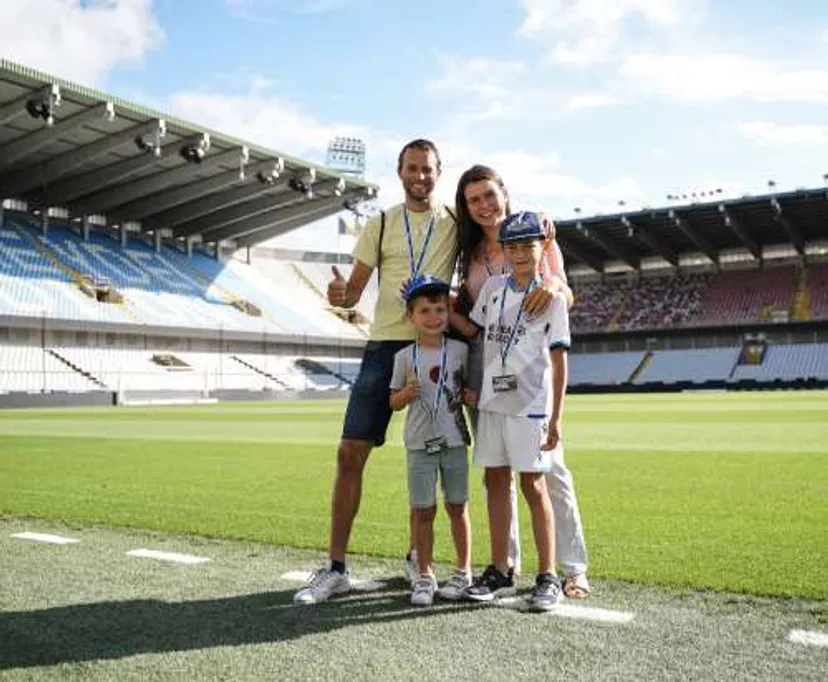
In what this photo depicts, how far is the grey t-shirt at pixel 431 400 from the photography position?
4.59m

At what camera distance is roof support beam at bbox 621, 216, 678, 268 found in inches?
2185

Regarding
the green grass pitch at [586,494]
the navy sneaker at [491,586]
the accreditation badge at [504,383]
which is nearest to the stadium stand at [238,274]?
the green grass pitch at [586,494]

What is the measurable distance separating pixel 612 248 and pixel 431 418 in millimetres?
57257

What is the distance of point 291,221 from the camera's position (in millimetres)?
55375

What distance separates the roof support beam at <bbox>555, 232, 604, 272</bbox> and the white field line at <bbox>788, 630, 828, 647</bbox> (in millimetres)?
56227

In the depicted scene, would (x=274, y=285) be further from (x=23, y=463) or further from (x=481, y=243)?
(x=481, y=243)

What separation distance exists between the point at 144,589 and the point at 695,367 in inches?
2139

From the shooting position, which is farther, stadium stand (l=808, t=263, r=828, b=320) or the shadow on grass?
stadium stand (l=808, t=263, r=828, b=320)

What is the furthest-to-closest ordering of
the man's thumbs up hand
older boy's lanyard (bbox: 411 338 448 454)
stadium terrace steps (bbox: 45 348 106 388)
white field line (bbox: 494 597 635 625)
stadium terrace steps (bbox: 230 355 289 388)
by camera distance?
stadium terrace steps (bbox: 230 355 289 388)
stadium terrace steps (bbox: 45 348 106 388)
the man's thumbs up hand
older boy's lanyard (bbox: 411 338 448 454)
white field line (bbox: 494 597 635 625)

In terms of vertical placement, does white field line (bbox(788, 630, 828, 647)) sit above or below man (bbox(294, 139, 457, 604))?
below

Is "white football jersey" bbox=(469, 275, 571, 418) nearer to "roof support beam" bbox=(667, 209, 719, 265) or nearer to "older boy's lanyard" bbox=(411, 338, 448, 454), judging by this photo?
"older boy's lanyard" bbox=(411, 338, 448, 454)

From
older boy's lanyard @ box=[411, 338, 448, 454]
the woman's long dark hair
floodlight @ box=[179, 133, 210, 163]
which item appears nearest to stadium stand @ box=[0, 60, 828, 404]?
floodlight @ box=[179, 133, 210, 163]

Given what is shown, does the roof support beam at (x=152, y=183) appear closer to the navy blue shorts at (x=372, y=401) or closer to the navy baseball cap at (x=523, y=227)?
the navy blue shorts at (x=372, y=401)

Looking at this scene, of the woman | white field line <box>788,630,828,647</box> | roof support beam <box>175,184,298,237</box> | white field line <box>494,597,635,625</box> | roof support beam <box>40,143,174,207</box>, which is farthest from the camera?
roof support beam <box>175,184,298,237</box>
